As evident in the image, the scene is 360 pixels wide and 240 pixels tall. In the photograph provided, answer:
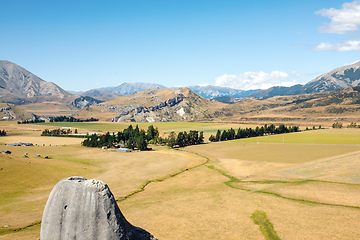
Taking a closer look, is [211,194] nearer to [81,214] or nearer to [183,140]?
[81,214]

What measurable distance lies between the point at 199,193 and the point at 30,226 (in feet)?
116

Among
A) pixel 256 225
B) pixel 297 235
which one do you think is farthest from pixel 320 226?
pixel 256 225

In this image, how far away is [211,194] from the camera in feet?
198

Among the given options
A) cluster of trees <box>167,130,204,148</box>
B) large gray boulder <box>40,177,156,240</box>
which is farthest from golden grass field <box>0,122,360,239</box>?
cluster of trees <box>167,130,204,148</box>

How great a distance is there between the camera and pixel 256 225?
4125 cm

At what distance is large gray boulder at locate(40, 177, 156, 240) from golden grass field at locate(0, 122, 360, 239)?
1630 centimetres

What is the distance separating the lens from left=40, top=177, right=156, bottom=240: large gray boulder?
915 inches

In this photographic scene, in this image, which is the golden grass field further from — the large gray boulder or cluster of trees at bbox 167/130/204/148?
cluster of trees at bbox 167/130/204/148

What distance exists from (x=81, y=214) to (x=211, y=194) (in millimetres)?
41482

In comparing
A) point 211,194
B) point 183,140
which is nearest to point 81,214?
point 211,194

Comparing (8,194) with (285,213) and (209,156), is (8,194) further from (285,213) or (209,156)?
(209,156)

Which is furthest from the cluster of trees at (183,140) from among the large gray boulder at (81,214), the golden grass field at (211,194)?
the large gray boulder at (81,214)

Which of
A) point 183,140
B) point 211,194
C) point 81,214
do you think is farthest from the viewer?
point 183,140

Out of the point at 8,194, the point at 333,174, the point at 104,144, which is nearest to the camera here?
the point at 8,194
